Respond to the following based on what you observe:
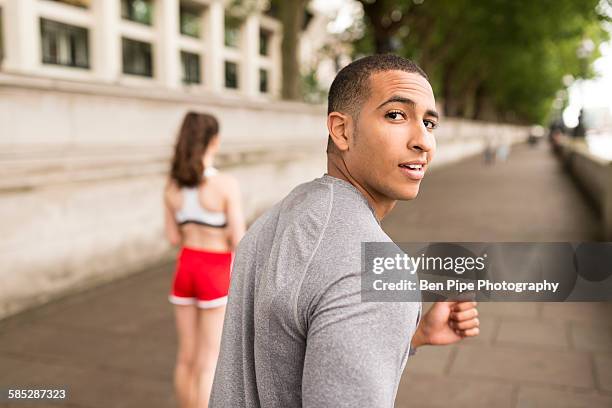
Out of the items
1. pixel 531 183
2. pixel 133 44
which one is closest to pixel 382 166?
pixel 531 183

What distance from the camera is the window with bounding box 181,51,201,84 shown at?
94.4ft

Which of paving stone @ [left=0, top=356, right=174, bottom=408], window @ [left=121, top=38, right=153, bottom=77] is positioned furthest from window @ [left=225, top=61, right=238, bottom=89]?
paving stone @ [left=0, top=356, right=174, bottom=408]

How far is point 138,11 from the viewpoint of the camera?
25.1 metres

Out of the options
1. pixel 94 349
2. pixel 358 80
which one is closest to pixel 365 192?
pixel 358 80

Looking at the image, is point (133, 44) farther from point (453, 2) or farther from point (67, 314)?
point (67, 314)

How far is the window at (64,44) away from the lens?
20656mm

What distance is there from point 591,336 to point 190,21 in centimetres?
2704

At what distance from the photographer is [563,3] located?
19.6 meters

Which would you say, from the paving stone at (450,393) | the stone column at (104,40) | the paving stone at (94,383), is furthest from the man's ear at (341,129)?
the stone column at (104,40)

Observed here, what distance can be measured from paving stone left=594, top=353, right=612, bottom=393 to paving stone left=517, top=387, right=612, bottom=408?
198mm

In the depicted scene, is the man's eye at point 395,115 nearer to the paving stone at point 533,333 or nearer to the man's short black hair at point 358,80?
the man's short black hair at point 358,80

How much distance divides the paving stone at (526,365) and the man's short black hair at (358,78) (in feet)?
12.5

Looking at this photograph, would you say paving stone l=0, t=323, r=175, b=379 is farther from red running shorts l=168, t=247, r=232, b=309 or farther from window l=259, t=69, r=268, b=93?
window l=259, t=69, r=268, b=93

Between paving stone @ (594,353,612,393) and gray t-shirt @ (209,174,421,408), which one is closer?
gray t-shirt @ (209,174,421,408)
